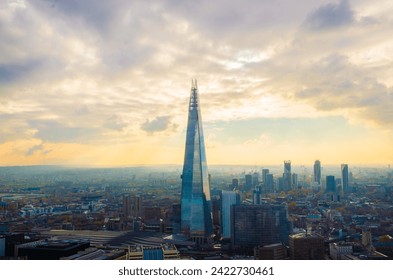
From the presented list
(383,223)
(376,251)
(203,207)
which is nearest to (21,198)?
(203,207)

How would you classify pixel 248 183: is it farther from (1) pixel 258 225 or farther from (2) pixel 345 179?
(1) pixel 258 225

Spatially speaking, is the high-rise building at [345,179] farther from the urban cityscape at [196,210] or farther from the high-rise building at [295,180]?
the high-rise building at [295,180]

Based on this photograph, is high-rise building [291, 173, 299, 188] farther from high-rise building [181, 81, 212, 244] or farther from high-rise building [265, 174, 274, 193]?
high-rise building [181, 81, 212, 244]

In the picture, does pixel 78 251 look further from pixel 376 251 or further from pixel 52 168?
pixel 376 251

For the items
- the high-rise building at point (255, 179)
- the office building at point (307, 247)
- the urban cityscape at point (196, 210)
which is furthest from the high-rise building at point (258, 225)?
the high-rise building at point (255, 179)

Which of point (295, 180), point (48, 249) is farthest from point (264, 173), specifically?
point (48, 249)

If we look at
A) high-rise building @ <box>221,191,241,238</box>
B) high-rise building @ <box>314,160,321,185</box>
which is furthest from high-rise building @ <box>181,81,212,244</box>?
high-rise building @ <box>314,160,321,185</box>

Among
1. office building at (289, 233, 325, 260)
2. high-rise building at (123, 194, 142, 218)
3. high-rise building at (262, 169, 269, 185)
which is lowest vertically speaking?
office building at (289, 233, 325, 260)
